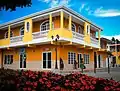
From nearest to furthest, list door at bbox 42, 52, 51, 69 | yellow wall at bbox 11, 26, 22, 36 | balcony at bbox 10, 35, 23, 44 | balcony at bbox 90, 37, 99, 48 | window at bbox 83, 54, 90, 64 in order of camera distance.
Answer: door at bbox 42, 52, 51, 69 < balcony at bbox 10, 35, 23, 44 < balcony at bbox 90, 37, 99, 48 < window at bbox 83, 54, 90, 64 < yellow wall at bbox 11, 26, 22, 36

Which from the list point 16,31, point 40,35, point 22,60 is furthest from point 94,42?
point 16,31

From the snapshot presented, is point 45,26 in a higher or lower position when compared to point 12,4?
higher

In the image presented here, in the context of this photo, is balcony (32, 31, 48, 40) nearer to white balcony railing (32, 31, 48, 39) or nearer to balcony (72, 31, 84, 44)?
white balcony railing (32, 31, 48, 39)

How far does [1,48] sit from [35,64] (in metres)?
7.03

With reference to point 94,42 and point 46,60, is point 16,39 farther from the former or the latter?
point 94,42

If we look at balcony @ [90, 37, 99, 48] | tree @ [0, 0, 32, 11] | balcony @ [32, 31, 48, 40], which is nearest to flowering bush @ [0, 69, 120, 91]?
tree @ [0, 0, 32, 11]

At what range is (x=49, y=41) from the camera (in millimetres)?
25547

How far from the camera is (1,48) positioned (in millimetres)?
33500

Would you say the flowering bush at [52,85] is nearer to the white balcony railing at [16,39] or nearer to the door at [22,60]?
the white balcony railing at [16,39]

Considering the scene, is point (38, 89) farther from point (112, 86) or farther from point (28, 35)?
point (28, 35)

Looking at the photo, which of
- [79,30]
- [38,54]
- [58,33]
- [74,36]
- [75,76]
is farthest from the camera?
[79,30]

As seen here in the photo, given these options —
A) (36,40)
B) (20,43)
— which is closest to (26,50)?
(20,43)

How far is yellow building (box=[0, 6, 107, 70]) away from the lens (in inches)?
1015

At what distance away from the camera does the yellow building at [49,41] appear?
25.8 meters
